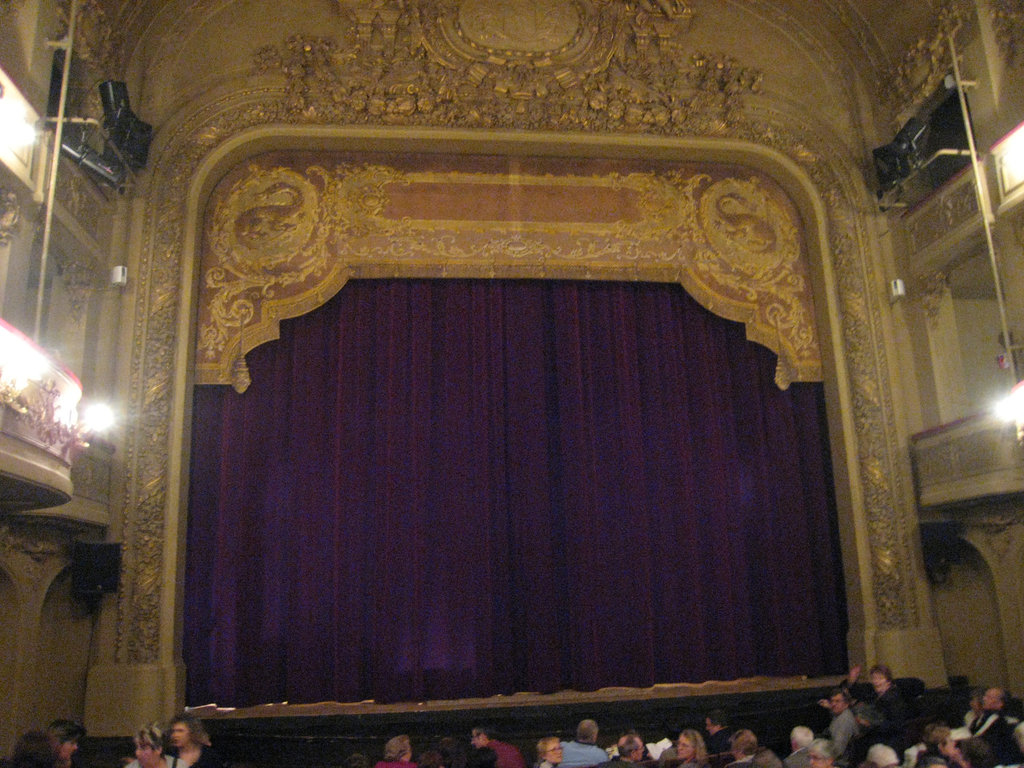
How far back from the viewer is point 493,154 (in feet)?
31.1

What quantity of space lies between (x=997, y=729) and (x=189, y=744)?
4599 millimetres

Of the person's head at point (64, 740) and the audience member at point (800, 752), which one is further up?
the person's head at point (64, 740)

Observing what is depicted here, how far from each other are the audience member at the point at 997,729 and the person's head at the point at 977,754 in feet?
2.11

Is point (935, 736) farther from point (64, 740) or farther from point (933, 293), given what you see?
point (933, 293)

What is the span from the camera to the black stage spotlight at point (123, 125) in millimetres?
7605

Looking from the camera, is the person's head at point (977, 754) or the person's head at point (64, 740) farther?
the person's head at point (64, 740)

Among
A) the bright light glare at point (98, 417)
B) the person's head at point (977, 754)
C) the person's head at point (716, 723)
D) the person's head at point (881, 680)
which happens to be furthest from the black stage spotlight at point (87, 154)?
the person's head at point (977, 754)

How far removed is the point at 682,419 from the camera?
9.38 m

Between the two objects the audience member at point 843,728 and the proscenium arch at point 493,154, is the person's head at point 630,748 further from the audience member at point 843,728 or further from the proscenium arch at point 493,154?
the proscenium arch at point 493,154

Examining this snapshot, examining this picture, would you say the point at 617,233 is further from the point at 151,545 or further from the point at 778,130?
the point at 151,545

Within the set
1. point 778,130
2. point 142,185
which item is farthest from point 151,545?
point 778,130

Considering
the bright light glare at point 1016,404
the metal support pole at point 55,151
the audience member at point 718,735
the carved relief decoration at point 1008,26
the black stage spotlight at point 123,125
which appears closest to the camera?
the audience member at point 718,735

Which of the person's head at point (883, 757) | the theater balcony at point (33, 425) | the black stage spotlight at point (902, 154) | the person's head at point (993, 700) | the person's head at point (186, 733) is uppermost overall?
the black stage spotlight at point (902, 154)

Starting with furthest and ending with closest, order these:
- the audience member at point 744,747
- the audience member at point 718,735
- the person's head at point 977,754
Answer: the audience member at point 718,735, the audience member at point 744,747, the person's head at point 977,754
